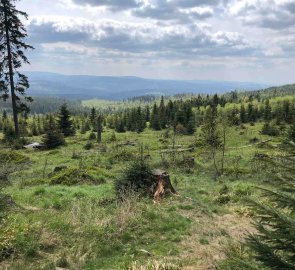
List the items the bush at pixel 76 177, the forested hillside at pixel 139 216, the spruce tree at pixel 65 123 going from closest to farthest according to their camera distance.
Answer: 1. the forested hillside at pixel 139 216
2. the bush at pixel 76 177
3. the spruce tree at pixel 65 123

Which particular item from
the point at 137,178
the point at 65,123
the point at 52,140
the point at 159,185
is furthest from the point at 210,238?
the point at 65,123

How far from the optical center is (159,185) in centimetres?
1911

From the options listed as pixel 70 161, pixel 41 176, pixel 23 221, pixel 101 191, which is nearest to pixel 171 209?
pixel 101 191

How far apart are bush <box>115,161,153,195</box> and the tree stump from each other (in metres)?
0.31

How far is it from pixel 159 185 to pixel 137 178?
3.87ft

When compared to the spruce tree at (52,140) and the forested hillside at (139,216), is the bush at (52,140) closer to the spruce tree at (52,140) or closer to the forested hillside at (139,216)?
the spruce tree at (52,140)

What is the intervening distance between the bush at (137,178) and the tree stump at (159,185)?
1.03ft

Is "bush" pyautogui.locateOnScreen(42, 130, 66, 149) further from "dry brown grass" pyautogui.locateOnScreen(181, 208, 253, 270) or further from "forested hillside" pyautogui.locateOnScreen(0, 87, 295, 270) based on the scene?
"dry brown grass" pyautogui.locateOnScreen(181, 208, 253, 270)

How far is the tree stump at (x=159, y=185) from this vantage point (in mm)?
18734

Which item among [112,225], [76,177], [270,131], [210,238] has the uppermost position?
[112,225]

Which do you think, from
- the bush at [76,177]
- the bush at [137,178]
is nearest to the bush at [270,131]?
the bush at [76,177]

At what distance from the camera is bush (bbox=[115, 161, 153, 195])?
19.0 m

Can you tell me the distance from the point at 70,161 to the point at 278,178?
89.9 feet

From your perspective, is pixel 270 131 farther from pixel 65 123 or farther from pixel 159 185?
pixel 159 185
